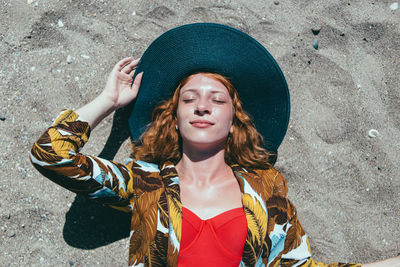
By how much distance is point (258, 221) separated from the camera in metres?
2.35

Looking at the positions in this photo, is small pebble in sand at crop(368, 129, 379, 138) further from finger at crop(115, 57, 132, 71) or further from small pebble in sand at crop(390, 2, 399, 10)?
finger at crop(115, 57, 132, 71)

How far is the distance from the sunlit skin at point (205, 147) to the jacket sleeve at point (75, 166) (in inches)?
18.5

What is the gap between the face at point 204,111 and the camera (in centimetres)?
234

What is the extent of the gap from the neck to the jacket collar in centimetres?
10

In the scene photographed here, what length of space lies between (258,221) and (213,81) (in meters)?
1.05

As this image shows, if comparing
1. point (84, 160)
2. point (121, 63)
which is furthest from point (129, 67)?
point (84, 160)

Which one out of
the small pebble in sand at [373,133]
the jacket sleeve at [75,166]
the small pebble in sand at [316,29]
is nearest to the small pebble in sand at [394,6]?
the small pebble in sand at [316,29]

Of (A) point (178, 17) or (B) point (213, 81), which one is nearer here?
(B) point (213, 81)

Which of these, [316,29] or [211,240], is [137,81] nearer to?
[211,240]

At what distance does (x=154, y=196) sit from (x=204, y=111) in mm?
707

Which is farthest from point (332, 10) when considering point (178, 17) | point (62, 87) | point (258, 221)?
point (62, 87)

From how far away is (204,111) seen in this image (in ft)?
7.68

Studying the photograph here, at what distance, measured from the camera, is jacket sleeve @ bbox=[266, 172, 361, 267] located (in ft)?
7.97

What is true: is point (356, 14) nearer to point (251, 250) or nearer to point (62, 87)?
point (251, 250)
